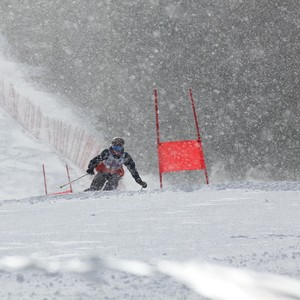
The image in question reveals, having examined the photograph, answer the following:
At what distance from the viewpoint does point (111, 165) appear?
902 cm

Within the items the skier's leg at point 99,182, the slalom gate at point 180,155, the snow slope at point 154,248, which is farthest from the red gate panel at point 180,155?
the snow slope at point 154,248

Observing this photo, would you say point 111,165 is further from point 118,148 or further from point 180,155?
point 180,155

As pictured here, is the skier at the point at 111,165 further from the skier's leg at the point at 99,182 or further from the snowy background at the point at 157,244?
the snowy background at the point at 157,244

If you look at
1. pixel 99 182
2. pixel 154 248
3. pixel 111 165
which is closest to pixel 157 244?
pixel 154 248

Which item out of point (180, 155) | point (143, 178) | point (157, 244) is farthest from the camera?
point (143, 178)

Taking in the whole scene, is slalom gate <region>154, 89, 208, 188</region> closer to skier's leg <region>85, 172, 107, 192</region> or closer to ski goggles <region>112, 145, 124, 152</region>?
ski goggles <region>112, 145, 124, 152</region>

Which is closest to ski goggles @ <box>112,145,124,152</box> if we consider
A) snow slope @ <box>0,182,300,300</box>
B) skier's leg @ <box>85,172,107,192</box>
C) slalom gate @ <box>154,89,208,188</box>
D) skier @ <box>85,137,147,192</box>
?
skier @ <box>85,137,147,192</box>

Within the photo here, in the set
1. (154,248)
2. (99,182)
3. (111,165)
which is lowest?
(154,248)

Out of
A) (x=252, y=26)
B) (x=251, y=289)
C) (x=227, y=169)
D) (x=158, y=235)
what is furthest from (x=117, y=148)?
(x=252, y=26)

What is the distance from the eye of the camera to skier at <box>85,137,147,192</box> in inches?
348

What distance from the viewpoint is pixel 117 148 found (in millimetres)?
8828

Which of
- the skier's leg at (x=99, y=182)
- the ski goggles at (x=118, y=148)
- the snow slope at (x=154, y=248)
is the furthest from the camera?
the skier's leg at (x=99, y=182)

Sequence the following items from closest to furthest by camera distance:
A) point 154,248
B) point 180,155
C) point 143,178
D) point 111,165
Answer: point 154,248 < point 180,155 < point 111,165 < point 143,178

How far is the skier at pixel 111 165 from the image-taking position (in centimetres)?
884
